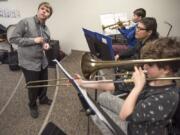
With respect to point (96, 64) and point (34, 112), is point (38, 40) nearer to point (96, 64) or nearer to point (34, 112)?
point (34, 112)

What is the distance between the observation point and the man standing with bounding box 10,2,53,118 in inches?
123

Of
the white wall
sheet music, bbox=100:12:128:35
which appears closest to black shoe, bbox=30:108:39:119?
sheet music, bbox=100:12:128:35

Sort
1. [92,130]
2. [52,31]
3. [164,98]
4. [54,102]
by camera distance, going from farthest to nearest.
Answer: [52,31]
[54,102]
[92,130]
[164,98]

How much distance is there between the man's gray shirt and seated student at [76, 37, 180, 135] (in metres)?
1.76

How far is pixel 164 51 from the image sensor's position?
166 cm

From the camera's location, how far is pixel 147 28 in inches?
115

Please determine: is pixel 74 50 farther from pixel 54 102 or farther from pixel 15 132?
pixel 15 132

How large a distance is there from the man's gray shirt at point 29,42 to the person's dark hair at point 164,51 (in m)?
1.75

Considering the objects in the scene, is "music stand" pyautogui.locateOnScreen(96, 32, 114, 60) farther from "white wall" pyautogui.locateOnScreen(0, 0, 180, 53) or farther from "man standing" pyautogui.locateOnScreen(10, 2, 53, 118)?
"white wall" pyautogui.locateOnScreen(0, 0, 180, 53)

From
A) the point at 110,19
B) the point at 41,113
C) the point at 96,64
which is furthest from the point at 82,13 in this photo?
the point at 96,64

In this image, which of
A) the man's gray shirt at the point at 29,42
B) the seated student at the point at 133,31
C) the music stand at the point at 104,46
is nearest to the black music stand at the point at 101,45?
the music stand at the point at 104,46

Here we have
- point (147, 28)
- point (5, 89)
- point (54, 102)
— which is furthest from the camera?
point (5, 89)

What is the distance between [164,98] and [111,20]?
3747 millimetres

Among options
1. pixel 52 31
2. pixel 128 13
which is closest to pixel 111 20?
pixel 128 13
